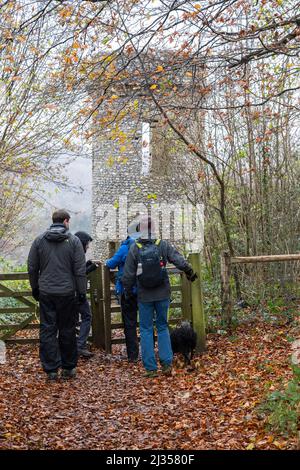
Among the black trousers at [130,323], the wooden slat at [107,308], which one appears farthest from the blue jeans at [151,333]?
the wooden slat at [107,308]

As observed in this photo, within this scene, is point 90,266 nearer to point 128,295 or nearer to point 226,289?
point 128,295

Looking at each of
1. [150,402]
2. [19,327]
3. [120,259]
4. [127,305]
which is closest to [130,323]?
[127,305]

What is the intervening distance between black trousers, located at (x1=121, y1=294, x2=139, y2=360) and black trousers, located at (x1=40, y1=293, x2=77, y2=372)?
100 cm

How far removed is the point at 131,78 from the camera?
25.8 ft

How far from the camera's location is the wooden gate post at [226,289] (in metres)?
9.47

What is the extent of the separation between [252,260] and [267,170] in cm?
254

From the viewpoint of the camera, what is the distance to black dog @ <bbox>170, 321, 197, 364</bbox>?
26.1 feet

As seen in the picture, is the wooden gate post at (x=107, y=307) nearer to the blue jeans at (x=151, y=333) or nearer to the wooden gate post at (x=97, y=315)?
the wooden gate post at (x=97, y=315)

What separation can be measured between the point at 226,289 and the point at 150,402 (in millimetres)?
3342

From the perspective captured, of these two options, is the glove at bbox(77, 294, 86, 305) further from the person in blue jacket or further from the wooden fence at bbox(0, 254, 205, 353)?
the wooden fence at bbox(0, 254, 205, 353)

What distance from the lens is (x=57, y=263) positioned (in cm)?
749

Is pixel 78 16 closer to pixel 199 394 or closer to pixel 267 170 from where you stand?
pixel 199 394

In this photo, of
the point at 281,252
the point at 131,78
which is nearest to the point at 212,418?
the point at 131,78

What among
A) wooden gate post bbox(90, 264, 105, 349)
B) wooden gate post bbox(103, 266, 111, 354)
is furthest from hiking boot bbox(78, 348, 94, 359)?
wooden gate post bbox(90, 264, 105, 349)
